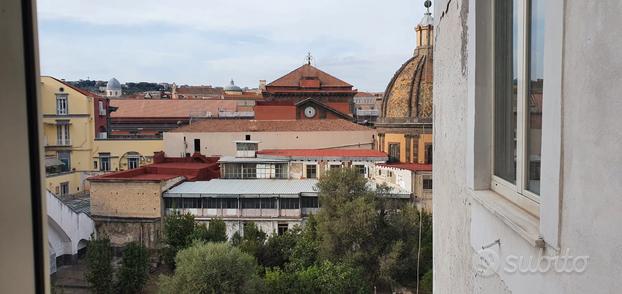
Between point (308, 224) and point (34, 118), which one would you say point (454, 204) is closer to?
point (34, 118)

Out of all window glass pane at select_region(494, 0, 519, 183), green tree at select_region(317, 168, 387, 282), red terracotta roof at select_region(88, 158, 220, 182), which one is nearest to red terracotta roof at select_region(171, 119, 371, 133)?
red terracotta roof at select_region(88, 158, 220, 182)

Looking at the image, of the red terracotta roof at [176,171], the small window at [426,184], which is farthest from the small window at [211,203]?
the small window at [426,184]

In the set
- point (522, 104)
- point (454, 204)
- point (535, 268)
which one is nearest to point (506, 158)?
point (522, 104)

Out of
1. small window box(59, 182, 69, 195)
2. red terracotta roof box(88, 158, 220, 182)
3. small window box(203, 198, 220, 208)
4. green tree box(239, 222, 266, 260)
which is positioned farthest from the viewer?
small window box(59, 182, 69, 195)

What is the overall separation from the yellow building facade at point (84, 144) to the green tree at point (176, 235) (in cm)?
1340

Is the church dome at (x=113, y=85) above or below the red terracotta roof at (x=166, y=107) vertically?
above

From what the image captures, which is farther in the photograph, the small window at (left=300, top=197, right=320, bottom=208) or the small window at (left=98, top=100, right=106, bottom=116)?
the small window at (left=98, top=100, right=106, bottom=116)

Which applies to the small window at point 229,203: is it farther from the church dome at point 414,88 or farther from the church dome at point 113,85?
the church dome at point 113,85

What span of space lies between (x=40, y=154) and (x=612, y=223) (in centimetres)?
100

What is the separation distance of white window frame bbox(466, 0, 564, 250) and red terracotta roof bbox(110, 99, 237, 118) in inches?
1796

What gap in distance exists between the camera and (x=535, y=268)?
128cm

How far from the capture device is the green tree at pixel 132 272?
47.1 feet

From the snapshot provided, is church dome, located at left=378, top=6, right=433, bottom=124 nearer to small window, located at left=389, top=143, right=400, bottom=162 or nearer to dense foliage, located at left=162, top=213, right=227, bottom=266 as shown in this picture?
small window, located at left=389, top=143, right=400, bottom=162

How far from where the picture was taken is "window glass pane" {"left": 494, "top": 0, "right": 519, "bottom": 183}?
168cm
